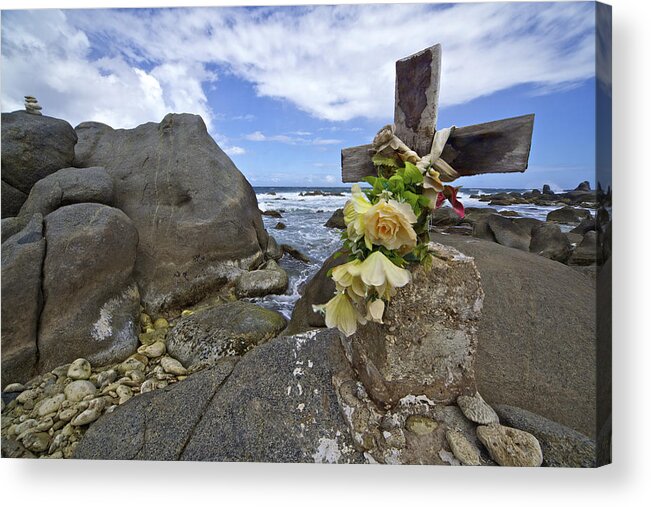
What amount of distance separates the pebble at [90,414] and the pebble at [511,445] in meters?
2.01

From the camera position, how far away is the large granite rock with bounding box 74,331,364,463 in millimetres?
1264

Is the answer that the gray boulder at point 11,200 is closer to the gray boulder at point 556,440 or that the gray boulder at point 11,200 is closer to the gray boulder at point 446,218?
the gray boulder at point 556,440

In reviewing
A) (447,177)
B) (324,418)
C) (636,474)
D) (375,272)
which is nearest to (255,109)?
(447,177)

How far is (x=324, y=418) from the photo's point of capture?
4.15 ft

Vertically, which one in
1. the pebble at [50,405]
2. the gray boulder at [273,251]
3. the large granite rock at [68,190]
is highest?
the large granite rock at [68,190]

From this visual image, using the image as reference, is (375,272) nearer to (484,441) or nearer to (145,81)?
(484,441)

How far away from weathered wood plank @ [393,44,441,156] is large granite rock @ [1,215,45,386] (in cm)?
244

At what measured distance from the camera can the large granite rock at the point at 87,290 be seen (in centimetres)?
186

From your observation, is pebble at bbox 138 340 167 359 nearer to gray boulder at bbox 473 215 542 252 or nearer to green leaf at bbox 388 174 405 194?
green leaf at bbox 388 174 405 194

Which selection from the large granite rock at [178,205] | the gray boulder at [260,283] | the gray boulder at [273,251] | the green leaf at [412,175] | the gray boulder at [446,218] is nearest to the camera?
the green leaf at [412,175]

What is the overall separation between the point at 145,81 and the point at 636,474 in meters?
3.50

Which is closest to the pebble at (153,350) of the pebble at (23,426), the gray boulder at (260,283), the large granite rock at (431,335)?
the pebble at (23,426)

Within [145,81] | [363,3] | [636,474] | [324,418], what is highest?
[363,3]

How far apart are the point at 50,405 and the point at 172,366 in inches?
24.9
